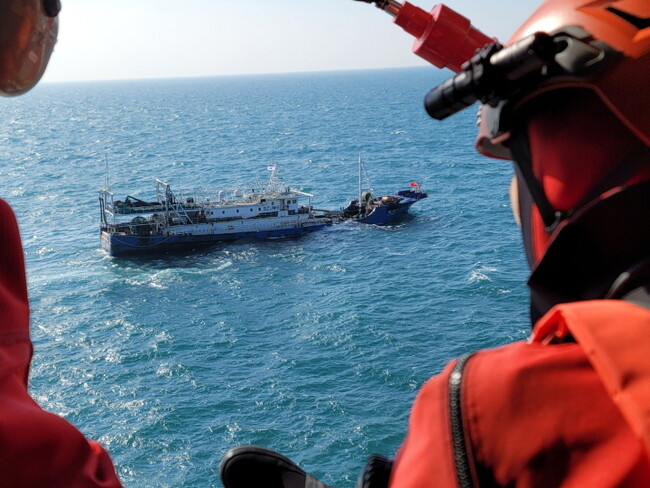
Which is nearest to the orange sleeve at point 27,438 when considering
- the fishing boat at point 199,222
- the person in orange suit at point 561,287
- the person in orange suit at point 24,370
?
the person in orange suit at point 24,370

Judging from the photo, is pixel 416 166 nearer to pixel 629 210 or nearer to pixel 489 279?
pixel 489 279

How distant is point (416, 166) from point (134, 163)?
51.9 meters

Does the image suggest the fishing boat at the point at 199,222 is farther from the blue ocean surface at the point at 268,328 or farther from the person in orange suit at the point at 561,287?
the person in orange suit at the point at 561,287

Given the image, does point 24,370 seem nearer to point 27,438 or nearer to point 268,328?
point 27,438

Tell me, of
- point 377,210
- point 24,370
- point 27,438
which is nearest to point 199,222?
point 377,210

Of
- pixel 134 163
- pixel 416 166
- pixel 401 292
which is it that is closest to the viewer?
pixel 401 292

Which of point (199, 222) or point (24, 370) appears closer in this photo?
point (24, 370)

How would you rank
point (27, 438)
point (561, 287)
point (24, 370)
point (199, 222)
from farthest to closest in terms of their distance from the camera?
point (199, 222) < point (24, 370) < point (561, 287) < point (27, 438)

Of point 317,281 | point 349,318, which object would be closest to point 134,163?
point 317,281

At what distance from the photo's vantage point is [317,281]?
50781mm

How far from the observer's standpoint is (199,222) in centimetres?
6022

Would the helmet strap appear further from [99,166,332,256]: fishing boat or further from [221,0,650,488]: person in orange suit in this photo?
[99,166,332,256]: fishing boat

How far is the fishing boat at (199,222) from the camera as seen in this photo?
5806 centimetres

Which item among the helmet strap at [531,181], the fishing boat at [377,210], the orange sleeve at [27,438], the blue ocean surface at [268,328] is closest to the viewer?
the orange sleeve at [27,438]
